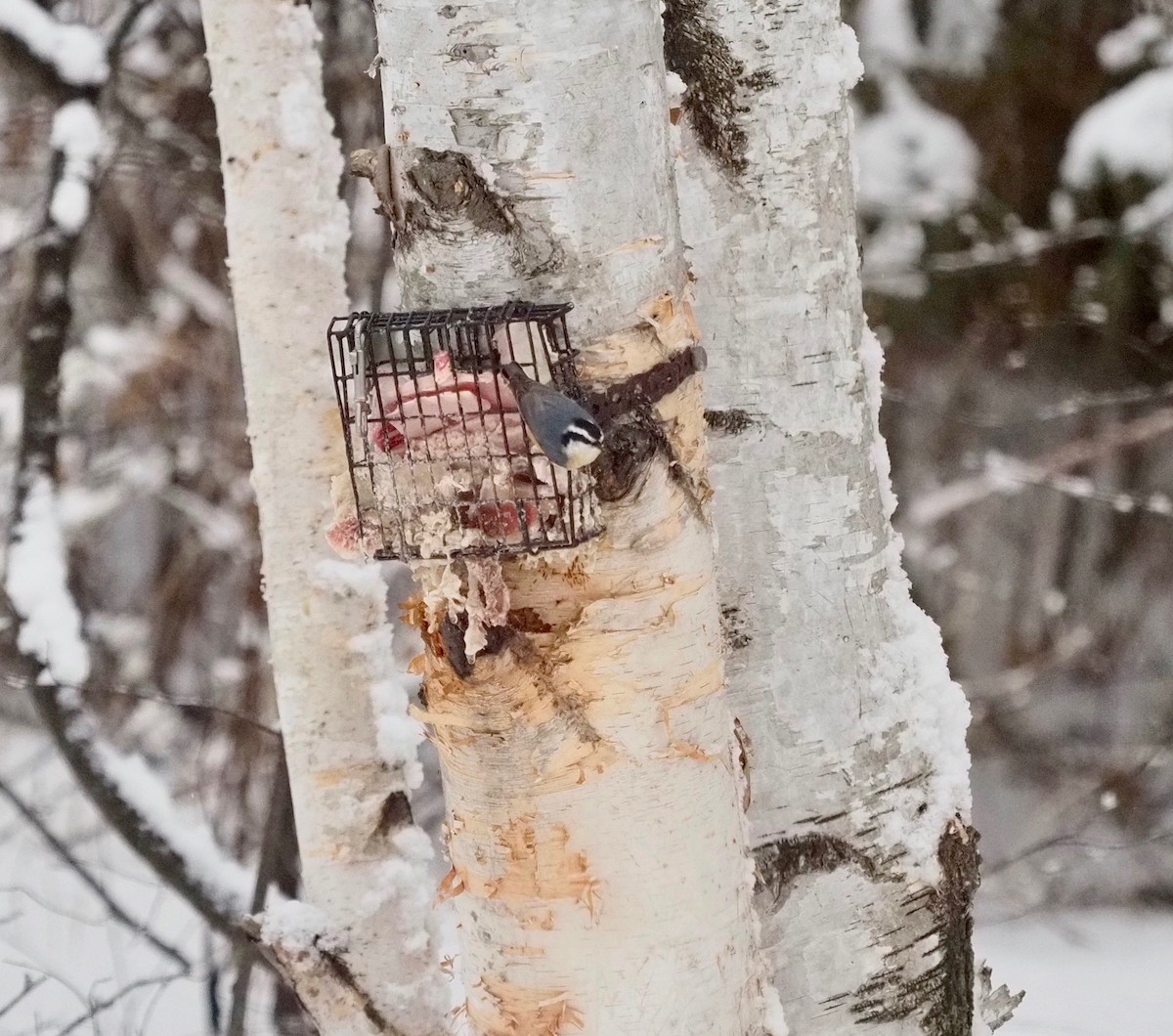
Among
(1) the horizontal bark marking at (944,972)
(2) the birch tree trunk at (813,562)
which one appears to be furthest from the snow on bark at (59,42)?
(1) the horizontal bark marking at (944,972)

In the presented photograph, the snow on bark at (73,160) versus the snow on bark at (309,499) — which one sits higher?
the snow on bark at (73,160)

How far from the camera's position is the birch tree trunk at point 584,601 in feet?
2.78

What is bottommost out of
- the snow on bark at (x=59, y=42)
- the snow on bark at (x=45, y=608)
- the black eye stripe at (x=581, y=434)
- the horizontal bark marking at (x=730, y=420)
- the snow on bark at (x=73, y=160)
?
the snow on bark at (x=45, y=608)

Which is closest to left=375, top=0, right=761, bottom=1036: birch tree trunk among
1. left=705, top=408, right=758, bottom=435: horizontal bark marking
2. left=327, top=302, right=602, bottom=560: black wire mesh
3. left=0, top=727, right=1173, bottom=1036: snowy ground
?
left=327, top=302, right=602, bottom=560: black wire mesh

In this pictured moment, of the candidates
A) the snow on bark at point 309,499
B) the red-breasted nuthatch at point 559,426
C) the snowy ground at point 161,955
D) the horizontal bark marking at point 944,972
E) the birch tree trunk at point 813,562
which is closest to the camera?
the red-breasted nuthatch at point 559,426

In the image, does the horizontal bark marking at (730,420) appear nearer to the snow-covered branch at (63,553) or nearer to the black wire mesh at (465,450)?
the black wire mesh at (465,450)

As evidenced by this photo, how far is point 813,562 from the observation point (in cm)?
122

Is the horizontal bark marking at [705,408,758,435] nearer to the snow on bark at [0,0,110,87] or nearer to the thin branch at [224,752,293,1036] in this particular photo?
the thin branch at [224,752,293,1036]

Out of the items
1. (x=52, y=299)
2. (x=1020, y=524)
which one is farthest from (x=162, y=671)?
(x=1020, y=524)

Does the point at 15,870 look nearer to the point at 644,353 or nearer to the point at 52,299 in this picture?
the point at 52,299

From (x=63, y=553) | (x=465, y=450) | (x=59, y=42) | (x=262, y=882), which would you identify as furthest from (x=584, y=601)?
(x=59, y=42)

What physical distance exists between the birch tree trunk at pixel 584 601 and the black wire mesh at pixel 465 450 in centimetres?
4

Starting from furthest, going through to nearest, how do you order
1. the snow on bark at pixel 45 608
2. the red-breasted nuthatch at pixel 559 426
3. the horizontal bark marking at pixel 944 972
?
the snow on bark at pixel 45 608, the horizontal bark marking at pixel 944 972, the red-breasted nuthatch at pixel 559 426

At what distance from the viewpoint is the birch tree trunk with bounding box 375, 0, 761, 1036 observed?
85cm
